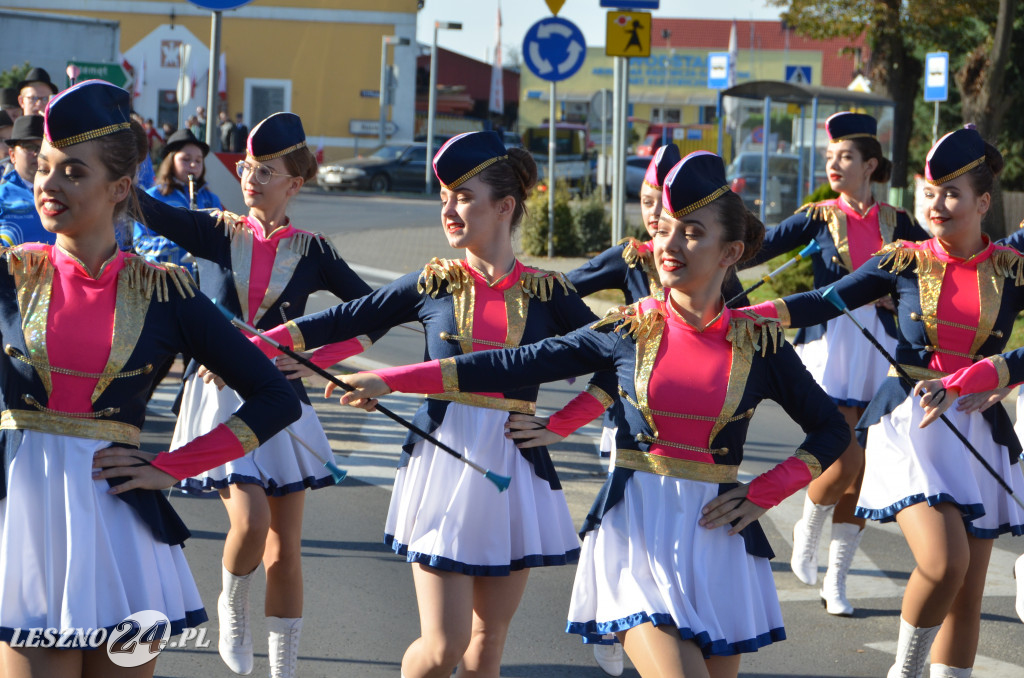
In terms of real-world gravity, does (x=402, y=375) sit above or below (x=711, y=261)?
below

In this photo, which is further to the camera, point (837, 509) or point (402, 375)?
point (837, 509)

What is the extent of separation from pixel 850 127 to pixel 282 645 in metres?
4.00

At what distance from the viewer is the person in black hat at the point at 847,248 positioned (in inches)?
260

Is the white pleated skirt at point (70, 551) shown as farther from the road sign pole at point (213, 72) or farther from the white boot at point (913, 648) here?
the road sign pole at point (213, 72)

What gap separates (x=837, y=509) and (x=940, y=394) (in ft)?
6.44

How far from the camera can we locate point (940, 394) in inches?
173

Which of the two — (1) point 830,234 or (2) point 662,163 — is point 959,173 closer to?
(2) point 662,163

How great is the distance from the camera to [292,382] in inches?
191

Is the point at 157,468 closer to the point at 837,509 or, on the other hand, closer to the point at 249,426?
the point at 249,426

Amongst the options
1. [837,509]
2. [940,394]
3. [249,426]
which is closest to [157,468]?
[249,426]

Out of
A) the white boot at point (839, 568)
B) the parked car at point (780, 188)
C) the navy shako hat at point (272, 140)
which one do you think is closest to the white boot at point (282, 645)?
the navy shako hat at point (272, 140)

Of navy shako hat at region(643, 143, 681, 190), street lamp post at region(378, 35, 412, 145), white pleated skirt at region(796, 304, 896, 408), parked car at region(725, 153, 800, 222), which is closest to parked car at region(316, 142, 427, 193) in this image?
street lamp post at region(378, 35, 412, 145)

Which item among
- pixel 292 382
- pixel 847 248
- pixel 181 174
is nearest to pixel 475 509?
pixel 292 382

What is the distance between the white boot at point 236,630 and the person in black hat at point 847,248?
2783 mm
